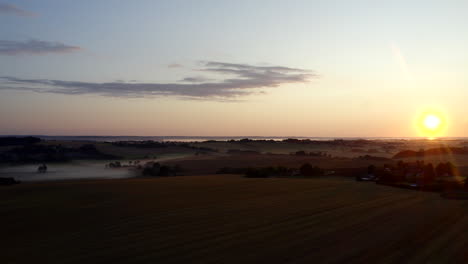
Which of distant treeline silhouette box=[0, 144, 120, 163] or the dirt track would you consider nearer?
the dirt track

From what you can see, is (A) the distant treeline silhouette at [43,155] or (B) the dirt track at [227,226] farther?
(A) the distant treeline silhouette at [43,155]

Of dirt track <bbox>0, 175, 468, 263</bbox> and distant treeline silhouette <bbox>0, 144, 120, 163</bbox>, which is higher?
distant treeline silhouette <bbox>0, 144, 120, 163</bbox>

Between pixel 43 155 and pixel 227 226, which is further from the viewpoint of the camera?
pixel 43 155

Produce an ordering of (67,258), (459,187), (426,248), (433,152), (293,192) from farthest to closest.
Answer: (433,152) → (459,187) → (293,192) → (426,248) → (67,258)

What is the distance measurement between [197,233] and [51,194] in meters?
6.66

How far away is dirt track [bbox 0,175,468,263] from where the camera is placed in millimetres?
6836

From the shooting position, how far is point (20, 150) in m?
35.0

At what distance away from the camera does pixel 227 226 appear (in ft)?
28.8

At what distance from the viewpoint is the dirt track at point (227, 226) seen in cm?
684

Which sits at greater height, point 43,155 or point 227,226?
point 43,155

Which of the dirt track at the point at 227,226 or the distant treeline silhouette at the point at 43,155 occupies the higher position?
the distant treeline silhouette at the point at 43,155

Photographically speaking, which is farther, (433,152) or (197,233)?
(433,152)

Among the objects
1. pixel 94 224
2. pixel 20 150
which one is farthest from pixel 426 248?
pixel 20 150

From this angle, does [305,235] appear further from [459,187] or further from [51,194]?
[459,187]
